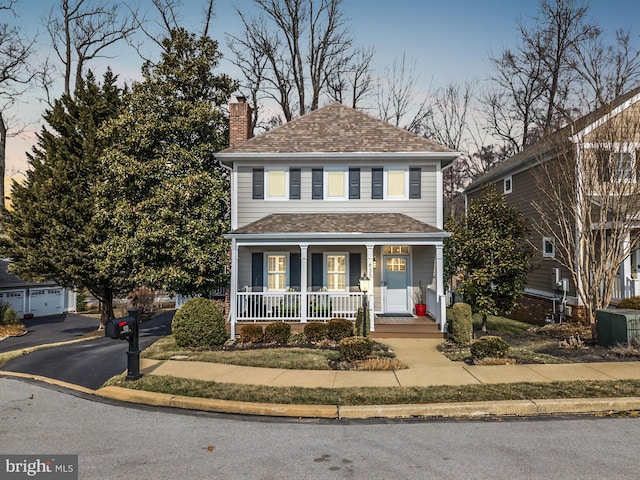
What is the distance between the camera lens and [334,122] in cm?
1736

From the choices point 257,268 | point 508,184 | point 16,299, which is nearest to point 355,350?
point 257,268

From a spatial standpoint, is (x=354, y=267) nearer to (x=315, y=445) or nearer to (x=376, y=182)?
(x=376, y=182)

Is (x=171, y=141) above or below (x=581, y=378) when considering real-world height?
above

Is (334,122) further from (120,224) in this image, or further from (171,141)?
(120,224)

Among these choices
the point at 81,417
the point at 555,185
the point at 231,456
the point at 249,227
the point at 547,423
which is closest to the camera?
the point at 231,456

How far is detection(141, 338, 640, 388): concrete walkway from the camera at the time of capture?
8.21 m

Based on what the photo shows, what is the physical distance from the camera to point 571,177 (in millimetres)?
12992

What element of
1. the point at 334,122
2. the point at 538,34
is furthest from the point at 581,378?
the point at 538,34

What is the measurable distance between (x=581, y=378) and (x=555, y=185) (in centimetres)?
796

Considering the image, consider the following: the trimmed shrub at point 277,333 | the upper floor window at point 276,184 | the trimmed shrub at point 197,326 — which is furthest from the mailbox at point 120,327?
the upper floor window at point 276,184

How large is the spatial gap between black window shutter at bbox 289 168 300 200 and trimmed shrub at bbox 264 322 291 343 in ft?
17.8

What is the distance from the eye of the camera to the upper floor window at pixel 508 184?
20.8 meters

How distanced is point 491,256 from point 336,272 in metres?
5.51

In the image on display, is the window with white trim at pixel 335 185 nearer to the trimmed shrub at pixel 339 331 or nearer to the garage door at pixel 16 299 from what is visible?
the trimmed shrub at pixel 339 331
